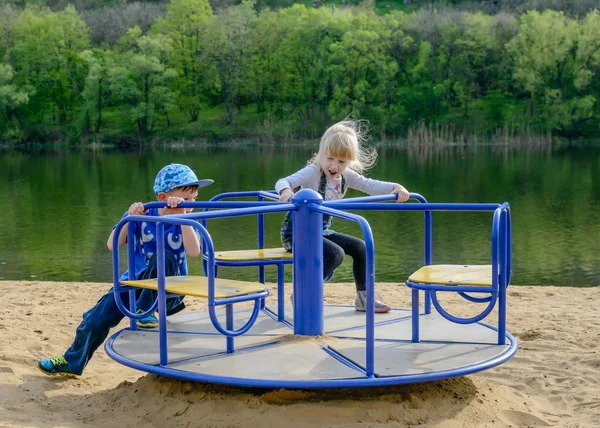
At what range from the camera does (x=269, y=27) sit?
261ft

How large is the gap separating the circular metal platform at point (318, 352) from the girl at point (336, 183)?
1.65 ft

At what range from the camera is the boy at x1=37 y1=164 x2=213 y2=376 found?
5.95 meters

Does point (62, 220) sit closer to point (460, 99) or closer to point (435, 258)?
point (435, 258)

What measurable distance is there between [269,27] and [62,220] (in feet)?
195

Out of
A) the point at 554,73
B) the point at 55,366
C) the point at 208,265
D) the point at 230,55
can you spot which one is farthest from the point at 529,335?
the point at 230,55

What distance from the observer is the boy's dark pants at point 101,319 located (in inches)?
237

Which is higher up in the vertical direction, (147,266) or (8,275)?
(147,266)

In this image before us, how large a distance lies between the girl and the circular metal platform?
0.50m

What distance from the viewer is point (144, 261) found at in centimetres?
620

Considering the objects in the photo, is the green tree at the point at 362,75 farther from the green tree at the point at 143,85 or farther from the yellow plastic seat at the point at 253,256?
the yellow plastic seat at the point at 253,256

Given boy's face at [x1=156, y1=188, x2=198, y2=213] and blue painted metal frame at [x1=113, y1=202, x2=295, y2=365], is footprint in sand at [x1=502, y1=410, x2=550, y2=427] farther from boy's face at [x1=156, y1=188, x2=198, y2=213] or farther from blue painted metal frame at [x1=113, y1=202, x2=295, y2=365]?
boy's face at [x1=156, y1=188, x2=198, y2=213]

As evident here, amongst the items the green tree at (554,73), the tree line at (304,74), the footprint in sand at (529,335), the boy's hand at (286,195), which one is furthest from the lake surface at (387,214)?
the tree line at (304,74)

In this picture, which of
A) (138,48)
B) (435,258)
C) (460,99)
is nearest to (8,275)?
(435,258)

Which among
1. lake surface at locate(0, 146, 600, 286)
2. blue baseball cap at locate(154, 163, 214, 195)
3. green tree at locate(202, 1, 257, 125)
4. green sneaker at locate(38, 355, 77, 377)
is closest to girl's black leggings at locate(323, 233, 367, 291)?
blue baseball cap at locate(154, 163, 214, 195)
